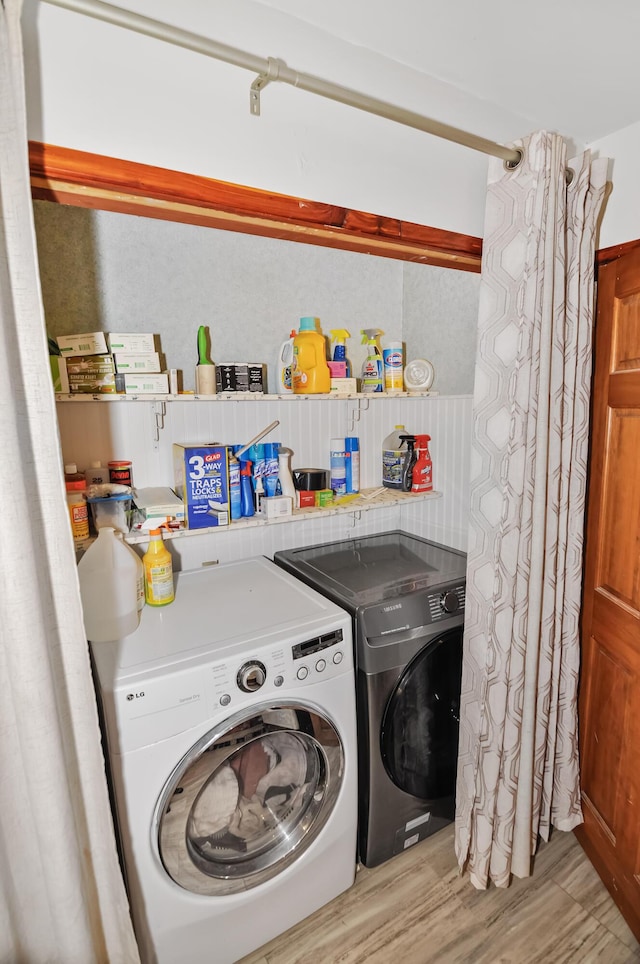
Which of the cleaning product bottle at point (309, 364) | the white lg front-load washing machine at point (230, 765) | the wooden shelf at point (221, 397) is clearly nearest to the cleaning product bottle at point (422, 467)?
the wooden shelf at point (221, 397)

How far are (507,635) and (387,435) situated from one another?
106cm

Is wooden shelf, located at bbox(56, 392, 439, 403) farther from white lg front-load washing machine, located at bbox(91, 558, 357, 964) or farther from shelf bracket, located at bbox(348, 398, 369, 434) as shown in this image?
white lg front-load washing machine, located at bbox(91, 558, 357, 964)

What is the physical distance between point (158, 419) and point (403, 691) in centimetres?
119

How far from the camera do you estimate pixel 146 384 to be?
1.44 m

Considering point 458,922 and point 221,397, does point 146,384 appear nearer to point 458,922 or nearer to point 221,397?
point 221,397

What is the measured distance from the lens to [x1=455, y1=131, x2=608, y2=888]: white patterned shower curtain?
129 cm

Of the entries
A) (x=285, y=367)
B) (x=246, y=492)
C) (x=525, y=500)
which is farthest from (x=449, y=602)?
(x=285, y=367)

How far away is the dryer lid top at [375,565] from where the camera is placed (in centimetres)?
166

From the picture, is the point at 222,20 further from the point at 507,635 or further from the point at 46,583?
the point at 507,635

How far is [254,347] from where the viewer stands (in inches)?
73.7

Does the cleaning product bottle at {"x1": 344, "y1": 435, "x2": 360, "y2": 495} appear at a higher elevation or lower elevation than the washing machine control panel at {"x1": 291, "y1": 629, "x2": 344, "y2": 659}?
higher

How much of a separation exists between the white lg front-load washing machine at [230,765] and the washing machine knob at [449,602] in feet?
1.21

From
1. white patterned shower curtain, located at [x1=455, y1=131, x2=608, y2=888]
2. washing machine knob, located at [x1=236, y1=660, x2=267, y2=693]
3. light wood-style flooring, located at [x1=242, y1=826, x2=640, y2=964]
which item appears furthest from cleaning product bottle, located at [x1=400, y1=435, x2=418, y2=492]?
light wood-style flooring, located at [x1=242, y1=826, x2=640, y2=964]

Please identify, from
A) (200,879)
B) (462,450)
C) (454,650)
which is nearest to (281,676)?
(200,879)
